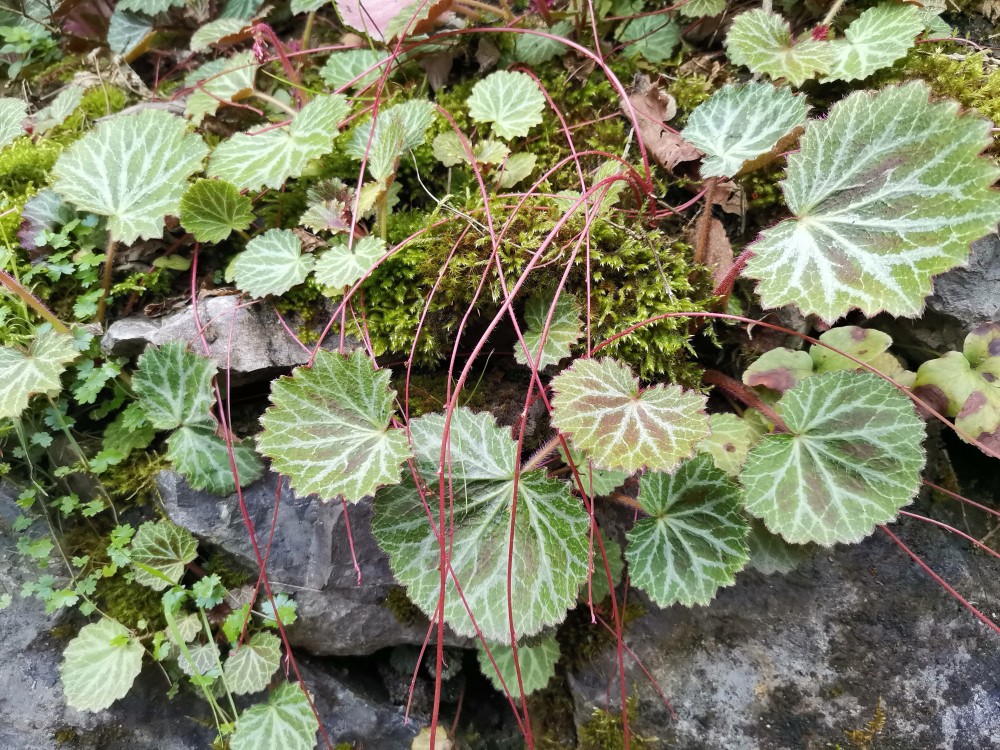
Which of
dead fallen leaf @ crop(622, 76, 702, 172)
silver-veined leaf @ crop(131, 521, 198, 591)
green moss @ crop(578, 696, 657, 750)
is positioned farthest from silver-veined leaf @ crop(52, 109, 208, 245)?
green moss @ crop(578, 696, 657, 750)

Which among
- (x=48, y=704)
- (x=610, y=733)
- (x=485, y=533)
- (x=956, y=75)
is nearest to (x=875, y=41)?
(x=956, y=75)

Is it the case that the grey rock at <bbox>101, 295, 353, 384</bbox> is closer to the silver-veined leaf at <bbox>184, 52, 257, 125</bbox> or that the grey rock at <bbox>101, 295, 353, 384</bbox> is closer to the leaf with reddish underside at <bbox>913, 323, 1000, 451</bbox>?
the silver-veined leaf at <bbox>184, 52, 257, 125</bbox>

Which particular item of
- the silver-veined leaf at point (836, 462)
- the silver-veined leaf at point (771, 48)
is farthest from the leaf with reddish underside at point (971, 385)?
the silver-veined leaf at point (771, 48)

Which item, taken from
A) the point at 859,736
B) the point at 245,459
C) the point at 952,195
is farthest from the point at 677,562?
the point at 245,459

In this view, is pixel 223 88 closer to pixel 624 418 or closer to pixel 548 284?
pixel 548 284

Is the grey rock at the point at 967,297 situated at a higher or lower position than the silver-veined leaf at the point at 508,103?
lower

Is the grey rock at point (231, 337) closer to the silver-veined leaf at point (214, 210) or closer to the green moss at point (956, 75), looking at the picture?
the silver-veined leaf at point (214, 210)
